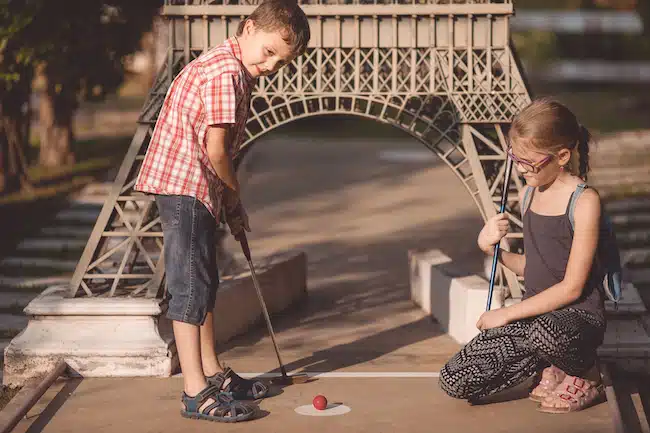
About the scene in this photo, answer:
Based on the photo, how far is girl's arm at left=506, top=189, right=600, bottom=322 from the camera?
618 centimetres

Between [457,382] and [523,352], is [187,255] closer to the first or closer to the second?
[457,382]

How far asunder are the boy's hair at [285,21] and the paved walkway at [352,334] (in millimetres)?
1968

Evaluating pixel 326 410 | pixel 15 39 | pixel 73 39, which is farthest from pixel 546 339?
pixel 73 39

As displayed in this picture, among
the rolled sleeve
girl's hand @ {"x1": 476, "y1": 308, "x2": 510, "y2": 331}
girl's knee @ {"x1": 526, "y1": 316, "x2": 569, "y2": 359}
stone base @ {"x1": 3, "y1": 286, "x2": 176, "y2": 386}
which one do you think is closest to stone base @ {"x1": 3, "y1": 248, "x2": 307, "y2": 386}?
stone base @ {"x1": 3, "y1": 286, "x2": 176, "y2": 386}

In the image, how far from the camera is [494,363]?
6414 millimetres

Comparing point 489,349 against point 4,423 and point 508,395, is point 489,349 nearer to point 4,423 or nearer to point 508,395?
point 508,395

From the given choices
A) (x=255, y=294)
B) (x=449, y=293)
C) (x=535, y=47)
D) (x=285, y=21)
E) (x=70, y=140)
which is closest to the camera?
(x=285, y=21)

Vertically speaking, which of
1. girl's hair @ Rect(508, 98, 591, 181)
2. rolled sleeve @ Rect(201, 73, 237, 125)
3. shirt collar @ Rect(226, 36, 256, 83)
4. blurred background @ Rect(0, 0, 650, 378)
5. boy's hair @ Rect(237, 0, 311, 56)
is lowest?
blurred background @ Rect(0, 0, 650, 378)

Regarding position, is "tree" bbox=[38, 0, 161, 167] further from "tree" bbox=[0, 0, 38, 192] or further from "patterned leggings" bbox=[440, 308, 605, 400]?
"patterned leggings" bbox=[440, 308, 605, 400]

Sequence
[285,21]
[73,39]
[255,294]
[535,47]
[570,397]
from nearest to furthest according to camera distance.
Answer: [285,21] < [570,397] < [255,294] < [73,39] < [535,47]

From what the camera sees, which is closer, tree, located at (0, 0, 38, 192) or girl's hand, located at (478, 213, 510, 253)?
girl's hand, located at (478, 213, 510, 253)

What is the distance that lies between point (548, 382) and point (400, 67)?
2768mm

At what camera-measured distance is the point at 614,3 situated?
5109 cm

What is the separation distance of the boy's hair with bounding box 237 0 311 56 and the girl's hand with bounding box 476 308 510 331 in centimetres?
169
